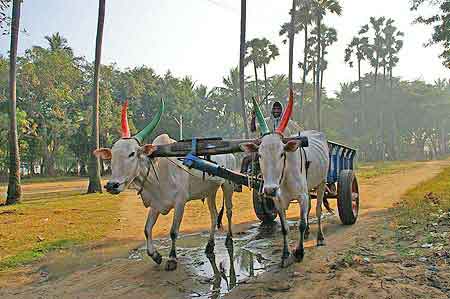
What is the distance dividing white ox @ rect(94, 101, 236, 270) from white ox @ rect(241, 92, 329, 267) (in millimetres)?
1385

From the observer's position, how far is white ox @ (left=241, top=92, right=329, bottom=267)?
607 cm

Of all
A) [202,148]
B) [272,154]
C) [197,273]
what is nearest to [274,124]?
[202,148]

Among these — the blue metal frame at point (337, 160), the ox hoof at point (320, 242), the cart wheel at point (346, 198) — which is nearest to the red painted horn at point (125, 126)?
the ox hoof at point (320, 242)

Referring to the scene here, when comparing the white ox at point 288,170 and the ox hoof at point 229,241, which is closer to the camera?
the white ox at point 288,170

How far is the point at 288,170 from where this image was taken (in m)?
6.72

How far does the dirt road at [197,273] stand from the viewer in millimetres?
5570

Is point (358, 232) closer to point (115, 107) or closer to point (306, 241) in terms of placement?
point (306, 241)

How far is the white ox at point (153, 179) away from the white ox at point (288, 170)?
1.39 metres

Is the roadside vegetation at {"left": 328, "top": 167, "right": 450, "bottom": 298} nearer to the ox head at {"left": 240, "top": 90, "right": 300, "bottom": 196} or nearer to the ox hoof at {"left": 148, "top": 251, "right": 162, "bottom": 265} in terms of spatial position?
the ox head at {"left": 240, "top": 90, "right": 300, "bottom": 196}

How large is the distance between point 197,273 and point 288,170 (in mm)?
2040

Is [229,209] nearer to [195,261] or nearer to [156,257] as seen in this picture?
[195,261]

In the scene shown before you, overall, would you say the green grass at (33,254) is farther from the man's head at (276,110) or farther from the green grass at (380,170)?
the green grass at (380,170)

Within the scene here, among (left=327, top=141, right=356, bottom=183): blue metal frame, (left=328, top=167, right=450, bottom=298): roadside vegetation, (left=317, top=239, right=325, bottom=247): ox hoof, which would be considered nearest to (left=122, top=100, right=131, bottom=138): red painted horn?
(left=328, top=167, right=450, bottom=298): roadside vegetation

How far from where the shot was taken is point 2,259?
316 inches
